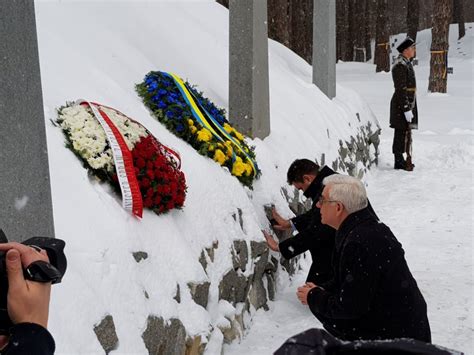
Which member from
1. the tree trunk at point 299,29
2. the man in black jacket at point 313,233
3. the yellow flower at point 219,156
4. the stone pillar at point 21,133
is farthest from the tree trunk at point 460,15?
the stone pillar at point 21,133

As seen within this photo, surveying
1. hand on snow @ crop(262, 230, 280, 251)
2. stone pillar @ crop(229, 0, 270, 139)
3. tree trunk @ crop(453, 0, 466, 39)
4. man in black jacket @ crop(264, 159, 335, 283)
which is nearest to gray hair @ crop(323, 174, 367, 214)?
man in black jacket @ crop(264, 159, 335, 283)

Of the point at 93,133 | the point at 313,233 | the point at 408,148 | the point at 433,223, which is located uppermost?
the point at 93,133

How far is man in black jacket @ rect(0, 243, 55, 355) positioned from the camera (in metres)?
1.72

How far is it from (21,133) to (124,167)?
3.91ft

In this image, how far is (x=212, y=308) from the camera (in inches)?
181

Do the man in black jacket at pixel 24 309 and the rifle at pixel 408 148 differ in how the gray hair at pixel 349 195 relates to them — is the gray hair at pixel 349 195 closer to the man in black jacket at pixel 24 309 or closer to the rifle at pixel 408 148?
the man in black jacket at pixel 24 309

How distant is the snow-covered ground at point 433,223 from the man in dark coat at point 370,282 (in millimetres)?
1395

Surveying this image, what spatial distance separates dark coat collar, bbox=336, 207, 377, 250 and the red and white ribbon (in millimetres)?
1245

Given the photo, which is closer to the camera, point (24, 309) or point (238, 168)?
point (24, 309)

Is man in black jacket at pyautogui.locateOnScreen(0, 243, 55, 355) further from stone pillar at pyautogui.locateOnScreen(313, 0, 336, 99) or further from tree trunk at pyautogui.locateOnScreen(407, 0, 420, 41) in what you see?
tree trunk at pyautogui.locateOnScreen(407, 0, 420, 41)

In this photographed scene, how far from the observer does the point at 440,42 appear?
1916 cm

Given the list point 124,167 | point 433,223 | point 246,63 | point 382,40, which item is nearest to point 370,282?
point 124,167

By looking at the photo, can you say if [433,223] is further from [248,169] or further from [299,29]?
[299,29]

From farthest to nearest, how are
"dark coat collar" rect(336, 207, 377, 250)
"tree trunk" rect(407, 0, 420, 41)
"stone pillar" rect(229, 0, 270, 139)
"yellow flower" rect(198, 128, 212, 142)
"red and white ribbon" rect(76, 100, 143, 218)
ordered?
1. "tree trunk" rect(407, 0, 420, 41)
2. "stone pillar" rect(229, 0, 270, 139)
3. "yellow flower" rect(198, 128, 212, 142)
4. "red and white ribbon" rect(76, 100, 143, 218)
5. "dark coat collar" rect(336, 207, 377, 250)
